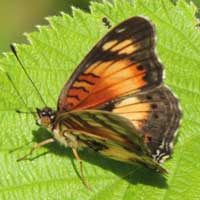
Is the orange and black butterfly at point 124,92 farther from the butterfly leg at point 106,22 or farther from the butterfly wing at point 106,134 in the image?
the butterfly leg at point 106,22

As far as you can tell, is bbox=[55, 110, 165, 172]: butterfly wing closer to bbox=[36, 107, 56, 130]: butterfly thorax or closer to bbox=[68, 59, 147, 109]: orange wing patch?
bbox=[36, 107, 56, 130]: butterfly thorax

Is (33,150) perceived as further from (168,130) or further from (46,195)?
(168,130)

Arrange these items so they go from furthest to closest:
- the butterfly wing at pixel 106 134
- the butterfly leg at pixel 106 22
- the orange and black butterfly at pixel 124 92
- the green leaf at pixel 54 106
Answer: the butterfly leg at pixel 106 22 < the orange and black butterfly at pixel 124 92 < the green leaf at pixel 54 106 < the butterfly wing at pixel 106 134

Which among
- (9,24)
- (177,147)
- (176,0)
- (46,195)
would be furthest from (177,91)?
(9,24)

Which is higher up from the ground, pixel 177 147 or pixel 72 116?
pixel 72 116

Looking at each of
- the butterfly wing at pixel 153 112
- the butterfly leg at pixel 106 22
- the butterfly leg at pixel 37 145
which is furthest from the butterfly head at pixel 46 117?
the butterfly leg at pixel 106 22

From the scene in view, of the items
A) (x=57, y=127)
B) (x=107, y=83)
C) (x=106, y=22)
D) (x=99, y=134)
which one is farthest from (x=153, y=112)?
(x=106, y=22)
